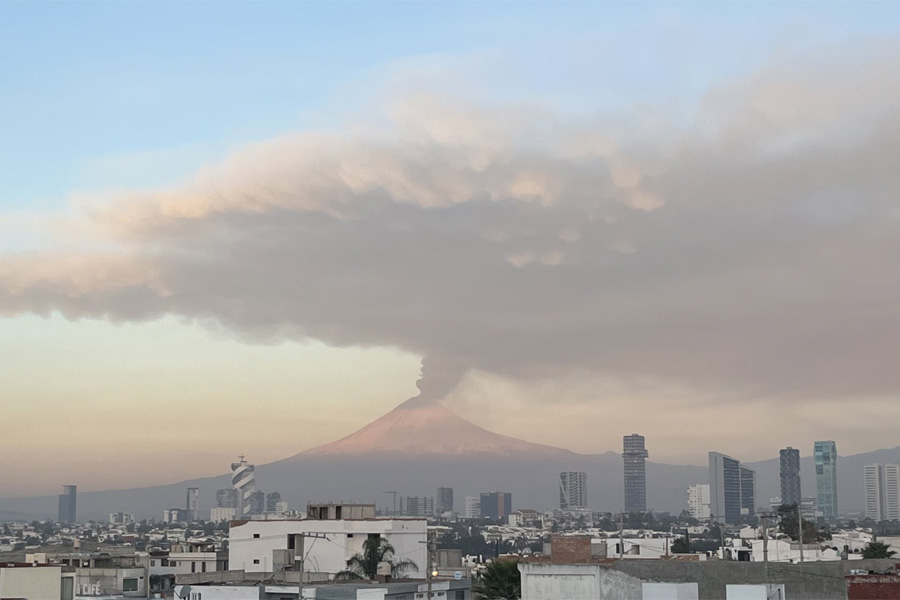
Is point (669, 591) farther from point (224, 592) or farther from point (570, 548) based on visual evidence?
point (224, 592)

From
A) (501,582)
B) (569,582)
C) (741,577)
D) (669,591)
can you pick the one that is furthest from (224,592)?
(569,582)

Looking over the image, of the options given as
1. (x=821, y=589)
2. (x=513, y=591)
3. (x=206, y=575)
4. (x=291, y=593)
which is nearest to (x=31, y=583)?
(x=291, y=593)

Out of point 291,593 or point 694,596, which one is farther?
point 291,593

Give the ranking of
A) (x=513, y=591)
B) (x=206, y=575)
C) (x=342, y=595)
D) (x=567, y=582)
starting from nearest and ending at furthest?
(x=567, y=582) < (x=342, y=595) < (x=513, y=591) < (x=206, y=575)

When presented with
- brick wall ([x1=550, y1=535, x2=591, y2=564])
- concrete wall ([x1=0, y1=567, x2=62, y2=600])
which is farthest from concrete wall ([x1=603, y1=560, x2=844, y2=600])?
concrete wall ([x1=0, y1=567, x2=62, y2=600])

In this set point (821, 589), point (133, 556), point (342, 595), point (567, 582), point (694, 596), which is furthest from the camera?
point (133, 556)

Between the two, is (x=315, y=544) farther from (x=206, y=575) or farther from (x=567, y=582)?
(x=567, y=582)

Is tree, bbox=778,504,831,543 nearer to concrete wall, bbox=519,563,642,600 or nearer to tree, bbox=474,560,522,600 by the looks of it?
tree, bbox=474,560,522,600

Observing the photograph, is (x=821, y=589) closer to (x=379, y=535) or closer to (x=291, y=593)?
(x=291, y=593)
